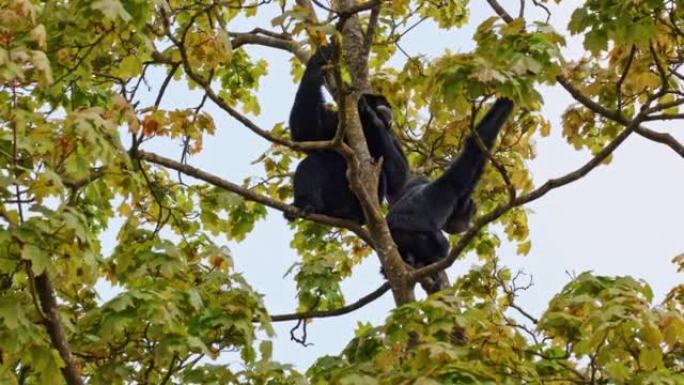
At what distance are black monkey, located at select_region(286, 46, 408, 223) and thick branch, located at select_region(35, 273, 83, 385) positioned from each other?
134 inches

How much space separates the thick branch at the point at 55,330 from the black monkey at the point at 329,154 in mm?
3391

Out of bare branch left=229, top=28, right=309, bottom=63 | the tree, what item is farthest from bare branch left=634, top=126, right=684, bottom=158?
bare branch left=229, top=28, right=309, bottom=63

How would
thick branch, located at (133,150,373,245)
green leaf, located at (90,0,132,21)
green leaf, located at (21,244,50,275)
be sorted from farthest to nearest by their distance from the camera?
thick branch, located at (133,150,373,245) → green leaf, located at (90,0,132,21) → green leaf, located at (21,244,50,275)

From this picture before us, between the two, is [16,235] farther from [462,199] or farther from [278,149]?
[278,149]

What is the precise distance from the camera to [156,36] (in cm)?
803

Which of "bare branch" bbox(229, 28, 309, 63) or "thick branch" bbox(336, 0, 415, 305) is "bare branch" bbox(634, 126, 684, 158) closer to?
"thick branch" bbox(336, 0, 415, 305)

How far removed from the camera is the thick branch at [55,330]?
6523 millimetres

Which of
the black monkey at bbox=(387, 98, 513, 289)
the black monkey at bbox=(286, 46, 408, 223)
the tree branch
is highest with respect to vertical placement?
the black monkey at bbox=(286, 46, 408, 223)

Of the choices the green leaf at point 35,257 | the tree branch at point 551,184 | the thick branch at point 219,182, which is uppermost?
the thick branch at point 219,182

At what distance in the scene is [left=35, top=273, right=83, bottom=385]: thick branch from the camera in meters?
6.52

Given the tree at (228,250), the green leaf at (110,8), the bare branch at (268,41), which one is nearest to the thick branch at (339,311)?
the tree at (228,250)

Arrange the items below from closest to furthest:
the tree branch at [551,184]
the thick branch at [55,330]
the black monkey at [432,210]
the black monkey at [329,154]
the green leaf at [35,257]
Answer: the green leaf at [35,257], the thick branch at [55,330], the tree branch at [551,184], the black monkey at [432,210], the black monkey at [329,154]

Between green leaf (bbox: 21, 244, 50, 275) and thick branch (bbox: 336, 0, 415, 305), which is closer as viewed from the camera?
green leaf (bbox: 21, 244, 50, 275)

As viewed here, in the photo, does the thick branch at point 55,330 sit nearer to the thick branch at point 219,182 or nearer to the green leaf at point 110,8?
the thick branch at point 219,182
